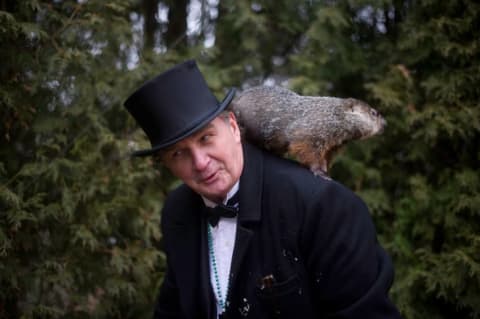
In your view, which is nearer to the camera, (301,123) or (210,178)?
(210,178)

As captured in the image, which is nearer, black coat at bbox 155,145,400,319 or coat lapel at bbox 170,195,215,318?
black coat at bbox 155,145,400,319

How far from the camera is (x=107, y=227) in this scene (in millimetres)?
3295

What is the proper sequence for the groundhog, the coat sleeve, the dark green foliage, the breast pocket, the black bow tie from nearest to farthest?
the coat sleeve → the breast pocket → the black bow tie → the groundhog → the dark green foliage

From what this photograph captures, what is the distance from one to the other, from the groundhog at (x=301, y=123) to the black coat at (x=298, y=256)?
55cm

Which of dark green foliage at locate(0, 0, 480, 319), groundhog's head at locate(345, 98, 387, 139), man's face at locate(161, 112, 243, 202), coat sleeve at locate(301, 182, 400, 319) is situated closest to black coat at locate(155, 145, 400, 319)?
coat sleeve at locate(301, 182, 400, 319)

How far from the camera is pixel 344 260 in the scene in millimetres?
1777

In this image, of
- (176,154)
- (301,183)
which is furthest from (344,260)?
(176,154)

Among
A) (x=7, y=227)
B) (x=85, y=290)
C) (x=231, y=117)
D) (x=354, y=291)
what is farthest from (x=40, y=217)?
(x=354, y=291)

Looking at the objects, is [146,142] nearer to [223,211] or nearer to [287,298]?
[223,211]

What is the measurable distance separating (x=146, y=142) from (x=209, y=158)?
1848 millimetres

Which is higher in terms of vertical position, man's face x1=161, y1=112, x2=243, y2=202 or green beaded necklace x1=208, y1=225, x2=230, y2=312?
man's face x1=161, y1=112, x2=243, y2=202

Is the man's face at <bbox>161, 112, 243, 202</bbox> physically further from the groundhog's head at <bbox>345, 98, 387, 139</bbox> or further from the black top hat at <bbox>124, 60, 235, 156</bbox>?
the groundhog's head at <bbox>345, 98, 387, 139</bbox>

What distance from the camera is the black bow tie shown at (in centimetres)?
200

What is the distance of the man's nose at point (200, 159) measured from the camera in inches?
72.2
